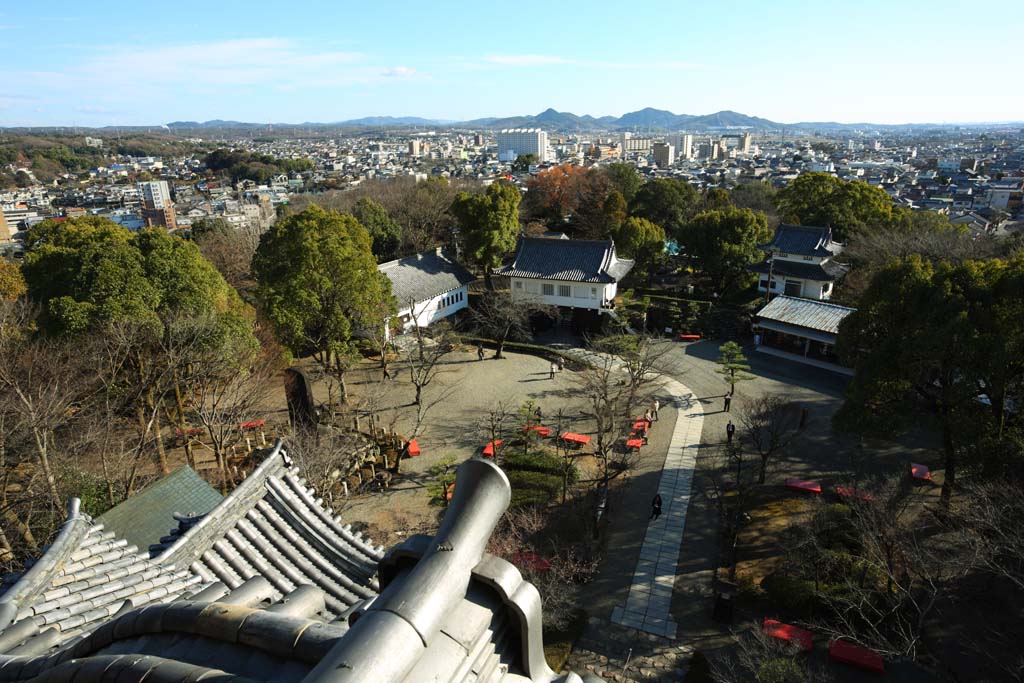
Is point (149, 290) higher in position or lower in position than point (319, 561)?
higher

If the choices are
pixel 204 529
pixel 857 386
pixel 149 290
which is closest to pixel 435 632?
pixel 204 529

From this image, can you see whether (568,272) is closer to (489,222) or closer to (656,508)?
(489,222)

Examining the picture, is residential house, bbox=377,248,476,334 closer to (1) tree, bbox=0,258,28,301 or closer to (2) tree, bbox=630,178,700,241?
(1) tree, bbox=0,258,28,301

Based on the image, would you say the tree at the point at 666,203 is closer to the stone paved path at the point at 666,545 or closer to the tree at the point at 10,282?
the stone paved path at the point at 666,545

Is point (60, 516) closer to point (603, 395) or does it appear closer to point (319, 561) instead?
point (319, 561)

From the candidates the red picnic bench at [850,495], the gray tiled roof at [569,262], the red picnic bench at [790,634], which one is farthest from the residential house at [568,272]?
the red picnic bench at [790,634]

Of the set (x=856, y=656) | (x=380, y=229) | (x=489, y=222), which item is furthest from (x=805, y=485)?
(x=380, y=229)
